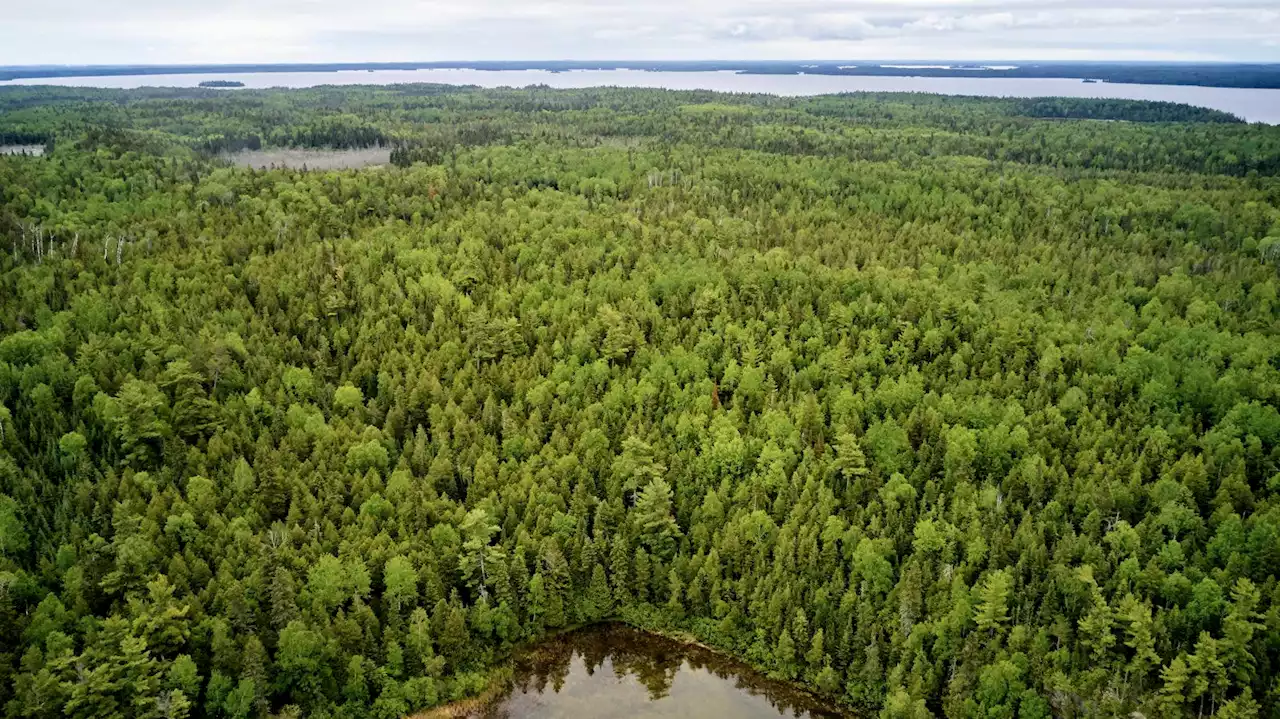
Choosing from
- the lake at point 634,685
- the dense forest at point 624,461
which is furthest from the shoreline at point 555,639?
the dense forest at point 624,461

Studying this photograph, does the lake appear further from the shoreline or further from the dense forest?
the dense forest

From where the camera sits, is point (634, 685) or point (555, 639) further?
point (555, 639)

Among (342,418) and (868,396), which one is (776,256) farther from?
(342,418)

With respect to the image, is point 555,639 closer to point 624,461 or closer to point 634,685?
point 634,685

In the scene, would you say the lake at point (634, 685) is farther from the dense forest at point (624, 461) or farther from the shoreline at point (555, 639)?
the dense forest at point (624, 461)

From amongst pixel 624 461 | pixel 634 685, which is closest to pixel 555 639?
pixel 634 685

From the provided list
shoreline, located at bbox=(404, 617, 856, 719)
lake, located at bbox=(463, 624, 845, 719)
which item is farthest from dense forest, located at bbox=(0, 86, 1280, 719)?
lake, located at bbox=(463, 624, 845, 719)
